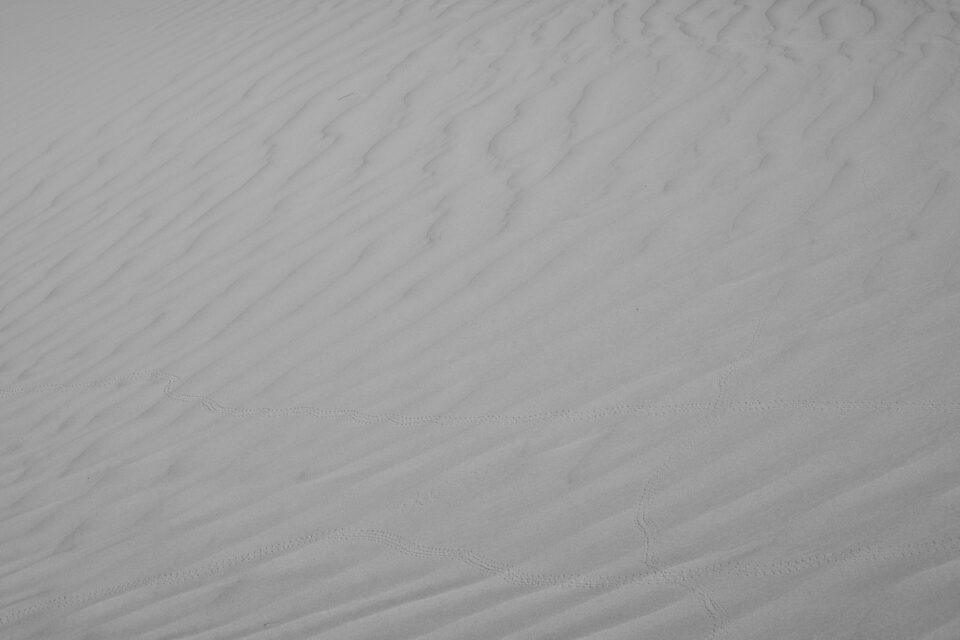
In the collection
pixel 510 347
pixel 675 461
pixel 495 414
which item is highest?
pixel 510 347

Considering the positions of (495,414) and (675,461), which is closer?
(675,461)

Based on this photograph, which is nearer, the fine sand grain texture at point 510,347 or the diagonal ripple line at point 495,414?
the fine sand grain texture at point 510,347

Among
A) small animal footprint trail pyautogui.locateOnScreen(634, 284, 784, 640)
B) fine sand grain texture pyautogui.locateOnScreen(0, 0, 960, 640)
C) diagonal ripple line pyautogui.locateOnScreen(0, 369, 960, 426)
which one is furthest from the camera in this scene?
diagonal ripple line pyautogui.locateOnScreen(0, 369, 960, 426)

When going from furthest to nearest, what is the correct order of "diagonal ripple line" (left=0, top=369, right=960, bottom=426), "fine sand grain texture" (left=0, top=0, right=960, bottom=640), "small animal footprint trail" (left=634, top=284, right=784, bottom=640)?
1. "diagonal ripple line" (left=0, top=369, right=960, bottom=426)
2. "fine sand grain texture" (left=0, top=0, right=960, bottom=640)
3. "small animal footprint trail" (left=634, top=284, right=784, bottom=640)

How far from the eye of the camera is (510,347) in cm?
270

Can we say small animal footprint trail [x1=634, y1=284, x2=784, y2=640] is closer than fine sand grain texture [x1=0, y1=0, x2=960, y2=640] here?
Yes

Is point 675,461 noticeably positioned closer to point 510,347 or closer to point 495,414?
point 495,414

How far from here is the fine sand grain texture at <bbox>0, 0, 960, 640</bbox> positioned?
1962mm

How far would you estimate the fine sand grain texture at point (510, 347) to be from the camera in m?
1.96

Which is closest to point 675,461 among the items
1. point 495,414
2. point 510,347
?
point 495,414

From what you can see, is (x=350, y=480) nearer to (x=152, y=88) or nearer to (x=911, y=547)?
(x=911, y=547)

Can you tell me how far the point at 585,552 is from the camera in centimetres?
201

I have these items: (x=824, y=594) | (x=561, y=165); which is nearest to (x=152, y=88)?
(x=561, y=165)

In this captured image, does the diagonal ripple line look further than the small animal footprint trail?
Yes
